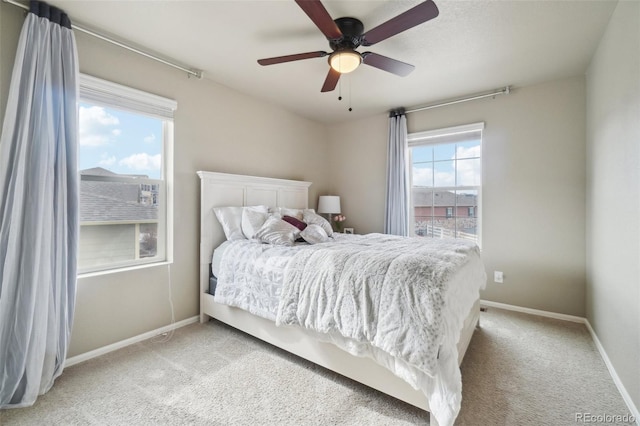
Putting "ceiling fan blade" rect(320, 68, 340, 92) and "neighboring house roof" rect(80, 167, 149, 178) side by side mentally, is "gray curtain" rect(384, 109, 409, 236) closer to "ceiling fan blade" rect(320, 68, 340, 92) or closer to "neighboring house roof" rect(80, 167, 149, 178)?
"ceiling fan blade" rect(320, 68, 340, 92)

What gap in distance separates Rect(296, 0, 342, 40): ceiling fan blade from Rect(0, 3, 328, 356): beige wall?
177 centimetres

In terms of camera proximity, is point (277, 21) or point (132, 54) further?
point (132, 54)

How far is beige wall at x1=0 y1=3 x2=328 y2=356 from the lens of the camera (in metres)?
2.22

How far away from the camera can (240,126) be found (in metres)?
3.42

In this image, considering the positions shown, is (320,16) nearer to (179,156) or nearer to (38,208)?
(179,156)

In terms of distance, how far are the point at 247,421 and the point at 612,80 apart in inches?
139

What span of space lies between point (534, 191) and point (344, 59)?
2.74 metres

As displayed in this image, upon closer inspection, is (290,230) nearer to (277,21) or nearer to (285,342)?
(285,342)

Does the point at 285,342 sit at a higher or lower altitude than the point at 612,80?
lower


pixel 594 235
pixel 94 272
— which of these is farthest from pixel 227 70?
pixel 594 235

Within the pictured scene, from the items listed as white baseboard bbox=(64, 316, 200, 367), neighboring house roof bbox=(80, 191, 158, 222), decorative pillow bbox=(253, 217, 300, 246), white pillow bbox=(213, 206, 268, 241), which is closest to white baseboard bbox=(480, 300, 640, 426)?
decorative pillow bbox=(253, 217, 300, 246)

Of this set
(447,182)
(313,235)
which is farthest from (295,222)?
(447,182)

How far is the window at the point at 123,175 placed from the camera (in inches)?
89.6

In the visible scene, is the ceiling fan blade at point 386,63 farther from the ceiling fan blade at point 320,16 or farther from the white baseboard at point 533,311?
the white baseboard at point 533,311
